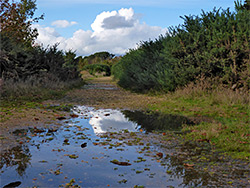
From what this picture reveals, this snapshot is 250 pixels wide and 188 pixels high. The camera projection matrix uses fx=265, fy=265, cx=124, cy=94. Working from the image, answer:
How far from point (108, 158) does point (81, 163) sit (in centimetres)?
55

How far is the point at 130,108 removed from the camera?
12.0m

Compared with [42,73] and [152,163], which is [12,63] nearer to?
A: [42,73]

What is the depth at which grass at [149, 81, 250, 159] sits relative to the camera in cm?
592

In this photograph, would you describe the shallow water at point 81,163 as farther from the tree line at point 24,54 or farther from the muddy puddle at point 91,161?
the tree line at point 24,54

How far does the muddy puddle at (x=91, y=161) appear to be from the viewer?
389 centimetres

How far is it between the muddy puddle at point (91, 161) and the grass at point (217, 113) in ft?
4.19

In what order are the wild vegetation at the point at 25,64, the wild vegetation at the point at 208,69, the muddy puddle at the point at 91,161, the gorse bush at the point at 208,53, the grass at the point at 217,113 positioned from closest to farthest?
the muddy puddle at the point at 91,161 < the grass at the point at 217,113 < the wild vegetation at the point at 208,69 < the gorse bush at the point at 208,53 < the wild vegetation at the point at 25,64

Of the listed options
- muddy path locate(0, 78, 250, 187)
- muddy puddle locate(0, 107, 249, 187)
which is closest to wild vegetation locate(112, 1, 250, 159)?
muddy path locate(0, 78, 250, 187)

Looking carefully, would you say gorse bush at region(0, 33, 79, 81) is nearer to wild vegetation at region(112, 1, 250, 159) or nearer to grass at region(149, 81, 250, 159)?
wild vegetation at region(112, 1, 250, 159)

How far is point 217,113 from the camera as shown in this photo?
32.1 feet

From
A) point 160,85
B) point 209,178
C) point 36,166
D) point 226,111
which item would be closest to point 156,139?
point 209,178

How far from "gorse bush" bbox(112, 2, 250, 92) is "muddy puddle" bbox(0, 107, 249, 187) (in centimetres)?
652

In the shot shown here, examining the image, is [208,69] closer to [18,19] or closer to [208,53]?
[208,53]

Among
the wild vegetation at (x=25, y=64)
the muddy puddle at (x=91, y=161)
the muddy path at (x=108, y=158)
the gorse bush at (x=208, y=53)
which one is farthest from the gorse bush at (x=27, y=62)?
the muddy puddle at (x=91, y=161)
